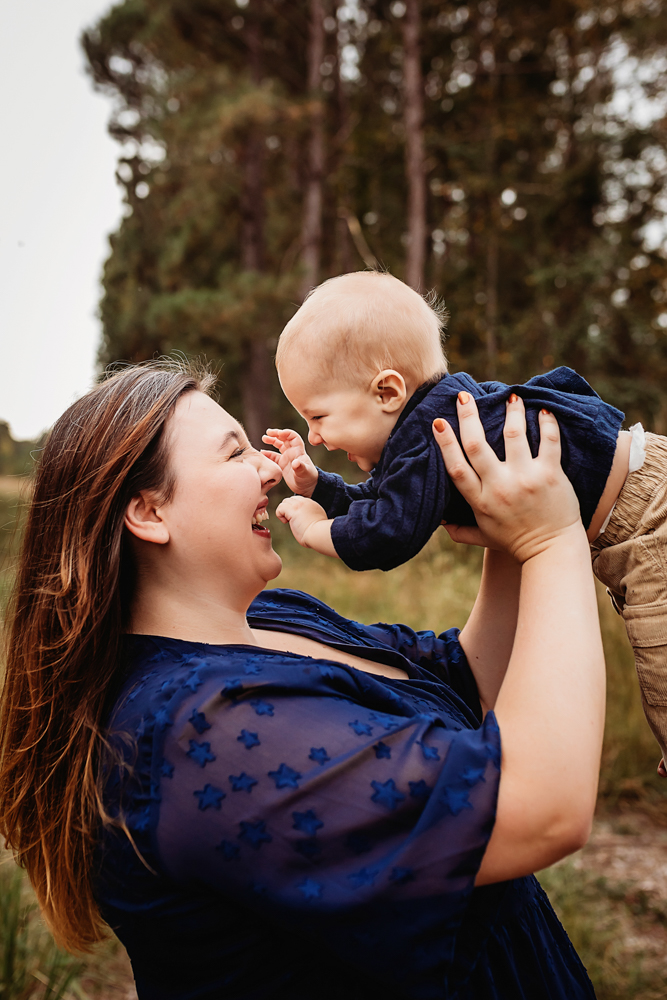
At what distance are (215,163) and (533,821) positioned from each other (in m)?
15.3

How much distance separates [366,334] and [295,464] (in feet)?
1.18

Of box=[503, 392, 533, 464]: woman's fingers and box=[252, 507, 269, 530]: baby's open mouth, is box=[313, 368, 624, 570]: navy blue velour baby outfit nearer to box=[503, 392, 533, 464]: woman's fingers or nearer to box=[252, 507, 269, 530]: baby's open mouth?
box=[503, 392, 533, 464]: woman's fingers

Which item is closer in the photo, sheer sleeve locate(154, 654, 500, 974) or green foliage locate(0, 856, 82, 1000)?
sheer sleeve locate(154, 654, 500, 974)

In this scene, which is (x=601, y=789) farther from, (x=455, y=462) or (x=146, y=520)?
(x=146, y=520)

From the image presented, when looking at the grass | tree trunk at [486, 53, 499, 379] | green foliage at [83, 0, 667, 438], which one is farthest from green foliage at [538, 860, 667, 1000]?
tree trunk at [486, 53, 499, 379]

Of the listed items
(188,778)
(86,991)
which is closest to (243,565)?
(188,778)

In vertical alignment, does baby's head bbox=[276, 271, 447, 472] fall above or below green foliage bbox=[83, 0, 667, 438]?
below

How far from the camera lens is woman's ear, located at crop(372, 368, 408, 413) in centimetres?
165

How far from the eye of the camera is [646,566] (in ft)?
4.76

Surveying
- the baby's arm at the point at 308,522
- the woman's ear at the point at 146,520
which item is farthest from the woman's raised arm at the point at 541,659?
the woman's ear at the point at 146,520

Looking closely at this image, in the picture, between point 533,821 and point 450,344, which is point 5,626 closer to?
point 533,821

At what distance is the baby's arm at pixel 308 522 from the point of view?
1.66 m

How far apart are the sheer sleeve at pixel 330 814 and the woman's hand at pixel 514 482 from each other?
406 mm

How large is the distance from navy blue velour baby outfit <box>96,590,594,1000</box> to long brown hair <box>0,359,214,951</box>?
10 cm
